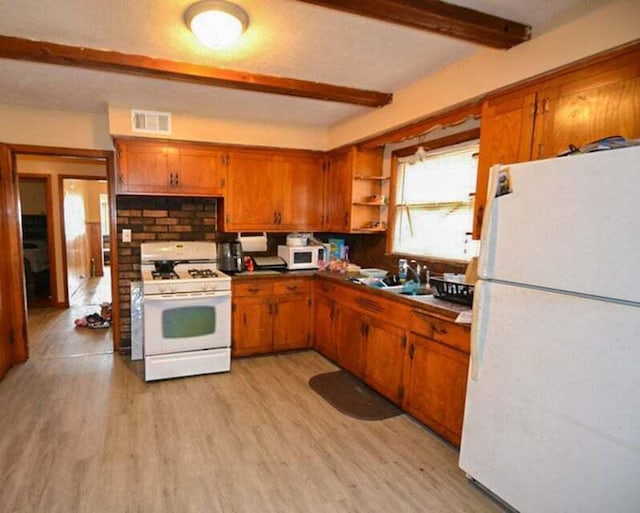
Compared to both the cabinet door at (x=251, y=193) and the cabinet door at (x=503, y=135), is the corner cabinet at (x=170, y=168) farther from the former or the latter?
the cabinet door at (x=503, y=135)

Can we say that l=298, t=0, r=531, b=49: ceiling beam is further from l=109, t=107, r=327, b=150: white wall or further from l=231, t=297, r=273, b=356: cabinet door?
l=231, t=297, r=273, b=356: cabinet door

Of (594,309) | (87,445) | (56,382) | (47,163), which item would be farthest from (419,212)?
(47,163)

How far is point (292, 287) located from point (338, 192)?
112 cm

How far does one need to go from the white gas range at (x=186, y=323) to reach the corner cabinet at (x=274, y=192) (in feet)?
2.39

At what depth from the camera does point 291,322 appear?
12.7 ft

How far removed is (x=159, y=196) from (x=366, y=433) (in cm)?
294

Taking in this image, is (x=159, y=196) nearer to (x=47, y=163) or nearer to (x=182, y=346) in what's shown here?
(x=182, y=346)

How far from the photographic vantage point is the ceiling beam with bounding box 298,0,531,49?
1.66 metres

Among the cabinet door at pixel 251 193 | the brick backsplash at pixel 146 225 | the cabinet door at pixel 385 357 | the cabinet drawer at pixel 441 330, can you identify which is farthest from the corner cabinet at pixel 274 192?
the cabinet drawer at pixel 441 330

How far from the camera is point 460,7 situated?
175 centimetres

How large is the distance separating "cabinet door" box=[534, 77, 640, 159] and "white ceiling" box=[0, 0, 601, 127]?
37cm

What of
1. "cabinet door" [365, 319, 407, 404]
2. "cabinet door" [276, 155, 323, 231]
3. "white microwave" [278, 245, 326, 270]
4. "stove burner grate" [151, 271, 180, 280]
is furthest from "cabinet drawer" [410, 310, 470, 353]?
"stove burner grate" [151, 271, 180, 280]

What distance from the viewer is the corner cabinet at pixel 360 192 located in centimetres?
378

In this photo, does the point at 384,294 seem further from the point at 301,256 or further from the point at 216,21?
the point at 216,21
